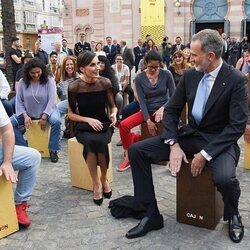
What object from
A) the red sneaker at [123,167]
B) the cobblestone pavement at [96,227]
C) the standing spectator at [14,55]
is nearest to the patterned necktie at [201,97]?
the cobblestone pavement at [96,227]

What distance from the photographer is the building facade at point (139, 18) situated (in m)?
24.1

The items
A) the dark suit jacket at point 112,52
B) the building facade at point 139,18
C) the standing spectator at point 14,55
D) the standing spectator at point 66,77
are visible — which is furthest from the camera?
the building facade at point 139,18

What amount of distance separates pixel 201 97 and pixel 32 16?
62357 mm

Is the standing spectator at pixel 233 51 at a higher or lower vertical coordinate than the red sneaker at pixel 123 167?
higher

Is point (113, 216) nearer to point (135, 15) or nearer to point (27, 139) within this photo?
point (27, 139)

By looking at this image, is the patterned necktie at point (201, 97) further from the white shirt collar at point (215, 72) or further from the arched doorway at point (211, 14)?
the arched doorway at point (211, 14)

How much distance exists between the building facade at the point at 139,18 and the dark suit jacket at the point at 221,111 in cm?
2139

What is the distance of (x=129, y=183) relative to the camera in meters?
4.59

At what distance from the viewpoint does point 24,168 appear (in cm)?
348

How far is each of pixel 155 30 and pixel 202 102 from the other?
71.6 ft

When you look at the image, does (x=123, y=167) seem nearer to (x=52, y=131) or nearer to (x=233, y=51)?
(x=52, y=131)

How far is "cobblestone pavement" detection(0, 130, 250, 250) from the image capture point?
3.24 m

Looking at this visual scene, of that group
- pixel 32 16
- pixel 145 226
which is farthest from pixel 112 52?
pixel 32 16

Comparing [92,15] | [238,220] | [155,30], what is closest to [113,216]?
[238,220]
